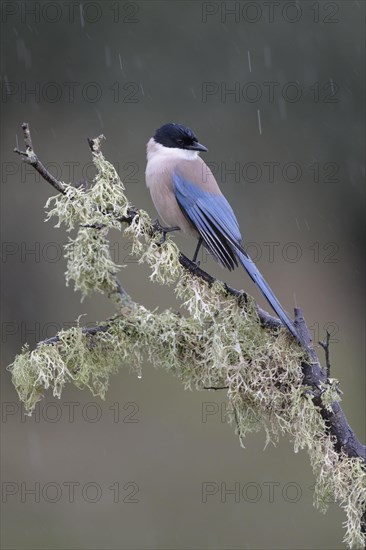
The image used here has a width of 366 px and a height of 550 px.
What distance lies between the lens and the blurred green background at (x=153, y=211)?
Result: 5.22 m

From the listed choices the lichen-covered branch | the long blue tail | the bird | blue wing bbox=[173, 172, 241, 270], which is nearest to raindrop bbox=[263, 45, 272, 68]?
the bird

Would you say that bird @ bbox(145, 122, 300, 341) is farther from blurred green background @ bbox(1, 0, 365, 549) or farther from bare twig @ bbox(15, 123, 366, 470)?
blurred green background @ bbox(1, 0, 365, 549)

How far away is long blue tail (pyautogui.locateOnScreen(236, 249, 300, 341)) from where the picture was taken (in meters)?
1.89

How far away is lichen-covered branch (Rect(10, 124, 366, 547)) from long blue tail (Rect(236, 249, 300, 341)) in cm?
3

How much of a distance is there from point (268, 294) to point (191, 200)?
0.64 metres

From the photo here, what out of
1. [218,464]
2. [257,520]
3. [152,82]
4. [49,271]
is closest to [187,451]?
[218,464]

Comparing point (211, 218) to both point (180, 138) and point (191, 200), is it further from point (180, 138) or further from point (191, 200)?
point (180, 138)

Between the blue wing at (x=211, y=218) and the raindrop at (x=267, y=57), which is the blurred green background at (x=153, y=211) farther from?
the blue wing at (x=211, y=218)

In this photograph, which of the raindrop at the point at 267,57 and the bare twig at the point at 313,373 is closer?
the bare twig at the point at 313,373

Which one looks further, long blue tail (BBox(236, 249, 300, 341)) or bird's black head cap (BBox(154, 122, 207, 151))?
bird's black head cap (BBox(154, 122, 207, 151))

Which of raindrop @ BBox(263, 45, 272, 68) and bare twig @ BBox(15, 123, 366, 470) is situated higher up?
raindrop @ BBox(263, 45, 272, 68)

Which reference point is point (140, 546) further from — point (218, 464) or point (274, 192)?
point (274, 192)

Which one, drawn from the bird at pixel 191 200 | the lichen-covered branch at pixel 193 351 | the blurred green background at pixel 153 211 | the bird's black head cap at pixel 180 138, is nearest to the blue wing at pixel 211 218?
the bird at pixel 191 200

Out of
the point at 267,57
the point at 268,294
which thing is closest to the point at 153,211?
the point at 267,57
